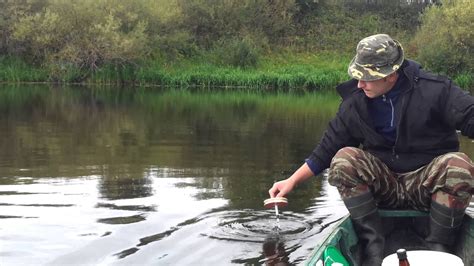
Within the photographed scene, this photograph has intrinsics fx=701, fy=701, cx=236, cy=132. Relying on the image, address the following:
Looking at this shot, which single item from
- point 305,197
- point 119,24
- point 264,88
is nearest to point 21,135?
point 305,197

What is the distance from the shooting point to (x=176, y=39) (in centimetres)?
3797

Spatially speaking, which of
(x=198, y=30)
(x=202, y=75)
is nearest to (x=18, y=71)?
(x=202, y=75)

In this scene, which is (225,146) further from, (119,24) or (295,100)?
(119,24)

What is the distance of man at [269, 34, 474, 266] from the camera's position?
398 cm

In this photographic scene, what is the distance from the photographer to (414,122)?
13.5 feet

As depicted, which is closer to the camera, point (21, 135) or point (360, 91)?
point (360, 91)

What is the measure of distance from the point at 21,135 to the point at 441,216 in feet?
32.0

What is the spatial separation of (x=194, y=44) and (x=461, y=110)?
120ft

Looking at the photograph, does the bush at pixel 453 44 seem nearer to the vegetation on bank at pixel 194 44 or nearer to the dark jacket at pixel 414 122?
the vegetation on bank at pixel 194 44

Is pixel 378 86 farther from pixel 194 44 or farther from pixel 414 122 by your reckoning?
pixel 194 44

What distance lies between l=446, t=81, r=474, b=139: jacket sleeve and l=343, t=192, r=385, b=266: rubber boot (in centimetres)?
66

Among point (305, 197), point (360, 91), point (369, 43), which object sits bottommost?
point (305, 197)

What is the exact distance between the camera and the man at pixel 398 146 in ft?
13.0

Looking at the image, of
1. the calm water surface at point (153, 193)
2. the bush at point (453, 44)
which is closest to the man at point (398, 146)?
the calm water surface at point (153, 193)
